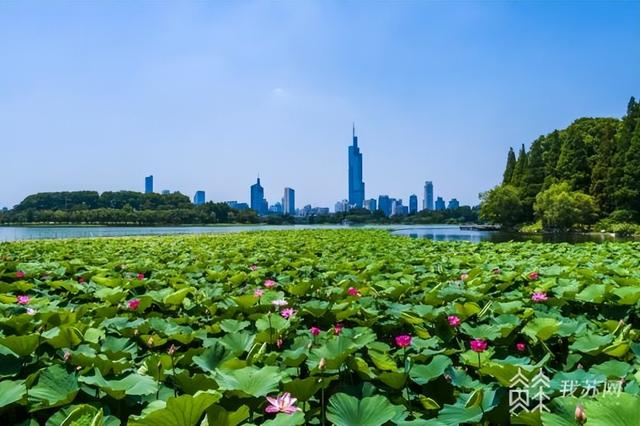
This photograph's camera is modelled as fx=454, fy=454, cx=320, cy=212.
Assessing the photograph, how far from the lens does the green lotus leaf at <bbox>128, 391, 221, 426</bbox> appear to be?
931mm

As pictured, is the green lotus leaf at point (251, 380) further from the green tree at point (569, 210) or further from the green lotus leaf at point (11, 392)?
the green tree at point (569, 210)

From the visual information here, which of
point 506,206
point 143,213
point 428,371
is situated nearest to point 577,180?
point 506,206

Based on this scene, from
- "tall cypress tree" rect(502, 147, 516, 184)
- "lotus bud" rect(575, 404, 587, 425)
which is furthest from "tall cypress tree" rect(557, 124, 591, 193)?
"lotus bud" rect(575, 404, 587, 425)

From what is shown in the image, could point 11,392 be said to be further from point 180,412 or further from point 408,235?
point 408,235

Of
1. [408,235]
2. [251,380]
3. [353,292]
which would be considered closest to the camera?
[251,380]

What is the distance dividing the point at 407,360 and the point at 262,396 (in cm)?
50

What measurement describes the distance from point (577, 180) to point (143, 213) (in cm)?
7370

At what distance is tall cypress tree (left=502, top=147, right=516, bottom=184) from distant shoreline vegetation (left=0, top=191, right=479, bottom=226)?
44.9 m

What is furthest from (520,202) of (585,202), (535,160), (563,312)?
(563,312)

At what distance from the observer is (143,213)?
289ft

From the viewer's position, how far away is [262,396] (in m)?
1.20

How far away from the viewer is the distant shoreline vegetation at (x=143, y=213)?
82562mm

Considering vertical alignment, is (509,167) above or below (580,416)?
above

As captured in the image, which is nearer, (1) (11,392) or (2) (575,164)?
(1) (11,392)
